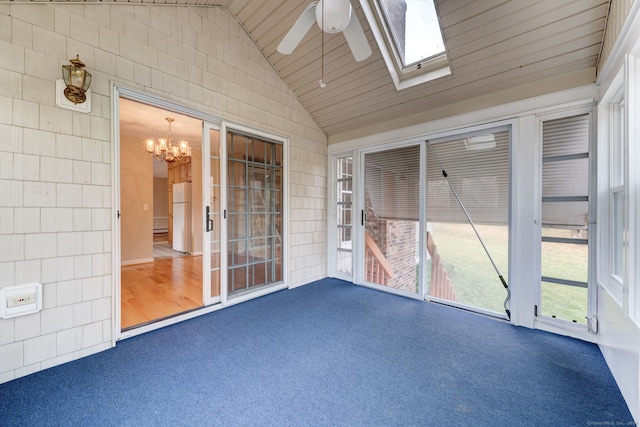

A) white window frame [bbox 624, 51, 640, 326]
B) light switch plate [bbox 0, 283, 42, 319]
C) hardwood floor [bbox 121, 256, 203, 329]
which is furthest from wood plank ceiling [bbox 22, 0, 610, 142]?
hardwood floor [bbox 121, 256, 203, 329]

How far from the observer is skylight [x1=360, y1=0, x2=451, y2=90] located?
2.74 meters

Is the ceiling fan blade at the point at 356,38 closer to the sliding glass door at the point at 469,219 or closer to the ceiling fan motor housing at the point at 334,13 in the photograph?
the ceiling fan motor housing at the point at 334,13

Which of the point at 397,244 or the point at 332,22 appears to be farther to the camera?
the point at 397,244

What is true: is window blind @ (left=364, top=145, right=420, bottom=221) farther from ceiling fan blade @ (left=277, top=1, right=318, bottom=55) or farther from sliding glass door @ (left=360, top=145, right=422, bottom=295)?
ceiling fan blade @ (left=277, top=1, right=318, bottom=55)

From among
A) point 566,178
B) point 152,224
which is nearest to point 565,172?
point 566,178

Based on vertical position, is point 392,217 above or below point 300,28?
below

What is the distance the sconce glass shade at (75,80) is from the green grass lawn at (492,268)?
147 inches

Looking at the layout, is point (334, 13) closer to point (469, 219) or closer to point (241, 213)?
point (241, 213)

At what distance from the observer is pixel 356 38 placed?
6.45ft

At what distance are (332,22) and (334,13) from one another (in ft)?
0.22

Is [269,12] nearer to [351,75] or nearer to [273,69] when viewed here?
[273,69]

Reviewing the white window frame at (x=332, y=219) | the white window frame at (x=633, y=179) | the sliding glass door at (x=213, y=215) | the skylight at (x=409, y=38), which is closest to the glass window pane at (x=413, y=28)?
the skylight at (x=409, y=38)

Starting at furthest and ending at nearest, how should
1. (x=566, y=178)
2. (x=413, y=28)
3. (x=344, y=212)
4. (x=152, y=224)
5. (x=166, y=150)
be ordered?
1. (x=152, y=224)
2. (x=166, y=150)
3. (x=344, y=212)
4. (x=413, y=28)
5. (x=566, y=178)

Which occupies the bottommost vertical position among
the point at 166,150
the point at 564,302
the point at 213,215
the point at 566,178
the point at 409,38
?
Result: the point at 564,302
